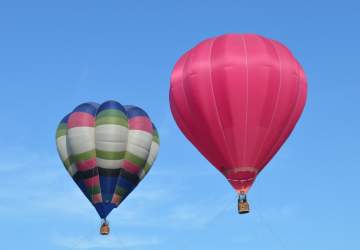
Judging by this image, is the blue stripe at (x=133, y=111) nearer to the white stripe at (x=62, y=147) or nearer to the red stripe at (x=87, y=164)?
the red stripe at (x=87, y=164)

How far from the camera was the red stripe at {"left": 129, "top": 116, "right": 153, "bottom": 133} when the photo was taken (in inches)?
1668

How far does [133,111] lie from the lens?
43219 mm

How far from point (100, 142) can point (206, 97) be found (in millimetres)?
10035

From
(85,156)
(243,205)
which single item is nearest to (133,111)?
(85,156)

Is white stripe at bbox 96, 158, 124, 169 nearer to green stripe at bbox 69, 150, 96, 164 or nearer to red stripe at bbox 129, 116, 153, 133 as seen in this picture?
green stripe at bbox 69, 150, 96, 164

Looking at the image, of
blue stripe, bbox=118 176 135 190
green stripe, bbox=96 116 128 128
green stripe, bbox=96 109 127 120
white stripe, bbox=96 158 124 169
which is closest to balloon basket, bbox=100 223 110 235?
blue stripe, bbox=118 176 135 190

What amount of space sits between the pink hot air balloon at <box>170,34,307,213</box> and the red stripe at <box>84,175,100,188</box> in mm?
9397

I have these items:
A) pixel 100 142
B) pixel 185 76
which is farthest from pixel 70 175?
pixel 185 76

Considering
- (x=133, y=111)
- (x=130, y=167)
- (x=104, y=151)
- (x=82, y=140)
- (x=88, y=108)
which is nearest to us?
(x=104, y=151)

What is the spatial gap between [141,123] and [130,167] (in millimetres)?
2260

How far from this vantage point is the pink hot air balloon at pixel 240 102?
3216 cm

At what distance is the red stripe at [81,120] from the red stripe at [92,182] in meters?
2.47

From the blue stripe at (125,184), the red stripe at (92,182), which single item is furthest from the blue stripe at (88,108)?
the blue stripe at (125,184)

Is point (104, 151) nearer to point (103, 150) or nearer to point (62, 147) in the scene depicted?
point (103, 150)
